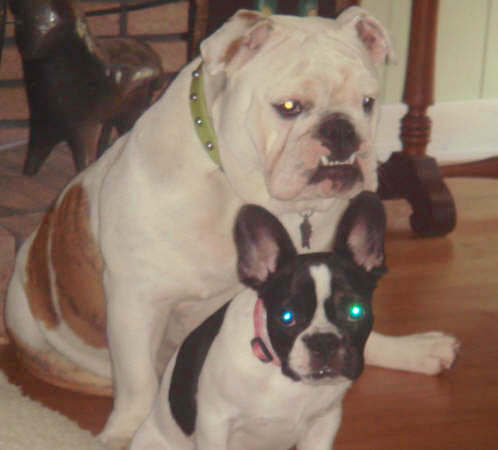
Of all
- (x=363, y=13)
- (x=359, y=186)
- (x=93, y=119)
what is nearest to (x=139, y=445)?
(x=359, y=186)

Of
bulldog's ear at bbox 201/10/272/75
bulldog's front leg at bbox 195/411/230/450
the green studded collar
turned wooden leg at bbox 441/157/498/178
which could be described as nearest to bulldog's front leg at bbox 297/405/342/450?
bulldog's front leg at bbox 195/411/230/450

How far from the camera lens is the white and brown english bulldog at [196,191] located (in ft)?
5.10

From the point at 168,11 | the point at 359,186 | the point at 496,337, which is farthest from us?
the point at 168,11

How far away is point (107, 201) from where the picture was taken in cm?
176

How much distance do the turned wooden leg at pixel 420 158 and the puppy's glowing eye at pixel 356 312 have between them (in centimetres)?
176

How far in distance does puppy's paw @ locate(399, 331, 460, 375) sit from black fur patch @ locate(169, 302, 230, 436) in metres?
0.68

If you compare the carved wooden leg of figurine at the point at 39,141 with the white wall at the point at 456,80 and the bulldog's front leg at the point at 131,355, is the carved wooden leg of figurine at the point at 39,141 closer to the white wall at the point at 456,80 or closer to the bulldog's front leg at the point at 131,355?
the bulldog's front leg at the point at 131,355

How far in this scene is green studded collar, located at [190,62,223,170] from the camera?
1.64m

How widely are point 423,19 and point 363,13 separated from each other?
1.50 meters

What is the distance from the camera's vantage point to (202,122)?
64.6 inches

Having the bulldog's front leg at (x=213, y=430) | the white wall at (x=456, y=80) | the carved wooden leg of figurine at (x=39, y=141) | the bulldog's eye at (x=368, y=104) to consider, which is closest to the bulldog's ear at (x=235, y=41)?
the bulldog's eye at (x=368, y=104)

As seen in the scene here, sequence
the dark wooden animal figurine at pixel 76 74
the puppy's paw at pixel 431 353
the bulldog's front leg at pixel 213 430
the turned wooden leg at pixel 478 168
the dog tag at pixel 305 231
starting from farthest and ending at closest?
the turned wooden leg at pixel 478 168 < the dark wooden animal figurine at pixel 76 74 < the puppy's paw at pixel 431 353 < the dog tag at pixel 305 231 < the bulldog's front leg at pixel 213 430

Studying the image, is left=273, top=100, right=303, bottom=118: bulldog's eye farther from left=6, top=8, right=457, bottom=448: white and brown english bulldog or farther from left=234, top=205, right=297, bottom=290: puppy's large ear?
left=234, top=205, right=297, bottom=290: puppy's large ear

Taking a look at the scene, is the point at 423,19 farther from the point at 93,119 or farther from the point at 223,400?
the point at 223,400
